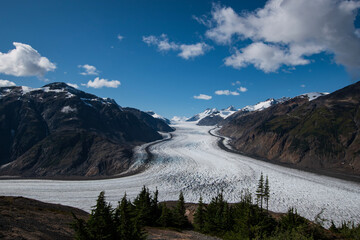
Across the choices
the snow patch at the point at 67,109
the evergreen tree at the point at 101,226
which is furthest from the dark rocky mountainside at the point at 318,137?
the snow patch at the point at 67,109

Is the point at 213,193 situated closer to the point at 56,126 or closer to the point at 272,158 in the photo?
the point at 272,158

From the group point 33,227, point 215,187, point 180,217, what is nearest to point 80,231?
point 33,227

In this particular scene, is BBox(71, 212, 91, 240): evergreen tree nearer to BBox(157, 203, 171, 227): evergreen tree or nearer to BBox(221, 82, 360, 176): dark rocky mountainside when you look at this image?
BBox(157, 203, 171, 227): evergreen tree

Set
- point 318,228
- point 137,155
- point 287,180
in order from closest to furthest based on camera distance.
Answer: point 318,228, point 287,180, point 137,155

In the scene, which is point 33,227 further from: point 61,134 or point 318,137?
point 318,137

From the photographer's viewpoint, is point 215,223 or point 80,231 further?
point 215,223

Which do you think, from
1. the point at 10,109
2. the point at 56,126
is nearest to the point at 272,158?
the point at 56,126
